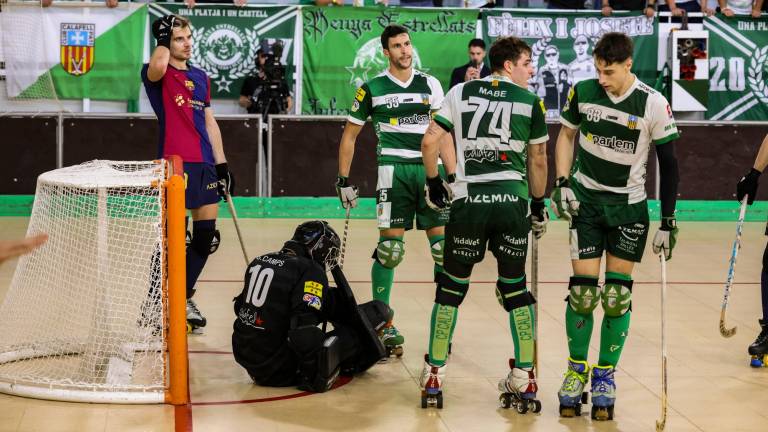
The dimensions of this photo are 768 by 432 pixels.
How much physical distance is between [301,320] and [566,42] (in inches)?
411

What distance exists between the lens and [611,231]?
607cm

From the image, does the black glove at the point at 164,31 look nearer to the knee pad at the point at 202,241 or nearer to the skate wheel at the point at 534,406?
the knee pad at the point at 202,241

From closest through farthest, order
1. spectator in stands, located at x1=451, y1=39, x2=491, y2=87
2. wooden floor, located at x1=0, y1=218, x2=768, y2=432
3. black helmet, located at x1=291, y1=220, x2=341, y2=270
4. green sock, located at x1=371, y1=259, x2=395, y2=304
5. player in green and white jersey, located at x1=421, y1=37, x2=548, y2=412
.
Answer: wooden floor, located at x1=0, y1=218, x2=768, y2=432
player in green and white jersey, located at x1=421, y1=37, x2=548, y2=412
black helmet, located at x1=291, y1=220, x2=341, y2=270
green sock, located at x1=371, y1=259, x2=395, y2=304
spectator in stands, located at x1=451, y1=39, x2=491, y2=87

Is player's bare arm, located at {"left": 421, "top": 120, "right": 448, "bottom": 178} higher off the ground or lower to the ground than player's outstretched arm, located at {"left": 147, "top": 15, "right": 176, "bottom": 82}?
lower

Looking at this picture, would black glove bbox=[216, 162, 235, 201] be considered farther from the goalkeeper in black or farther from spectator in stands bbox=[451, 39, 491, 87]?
spectator in stands bbox=[451, 39, 491, 87]

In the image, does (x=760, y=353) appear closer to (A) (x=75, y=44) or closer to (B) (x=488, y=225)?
(B) (x=488, y=225)

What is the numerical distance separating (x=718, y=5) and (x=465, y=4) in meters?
3.73

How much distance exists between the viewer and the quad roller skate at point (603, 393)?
600 centimetres

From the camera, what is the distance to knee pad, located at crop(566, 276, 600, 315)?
604 centimetres

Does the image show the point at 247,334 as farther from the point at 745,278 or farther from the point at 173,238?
the point at 745,278

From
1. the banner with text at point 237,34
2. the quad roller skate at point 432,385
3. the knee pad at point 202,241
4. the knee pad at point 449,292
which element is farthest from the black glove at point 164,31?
the banner with text at point 237,34

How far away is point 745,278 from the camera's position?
10539 millimetres

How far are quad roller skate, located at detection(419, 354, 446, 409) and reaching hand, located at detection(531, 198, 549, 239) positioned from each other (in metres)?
0.94

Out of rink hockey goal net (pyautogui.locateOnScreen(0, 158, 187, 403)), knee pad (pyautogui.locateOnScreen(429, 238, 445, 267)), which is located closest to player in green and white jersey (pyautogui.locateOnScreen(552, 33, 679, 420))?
knee pad (pyautogui.locateOnScreen(429, 238, 445, 267))
